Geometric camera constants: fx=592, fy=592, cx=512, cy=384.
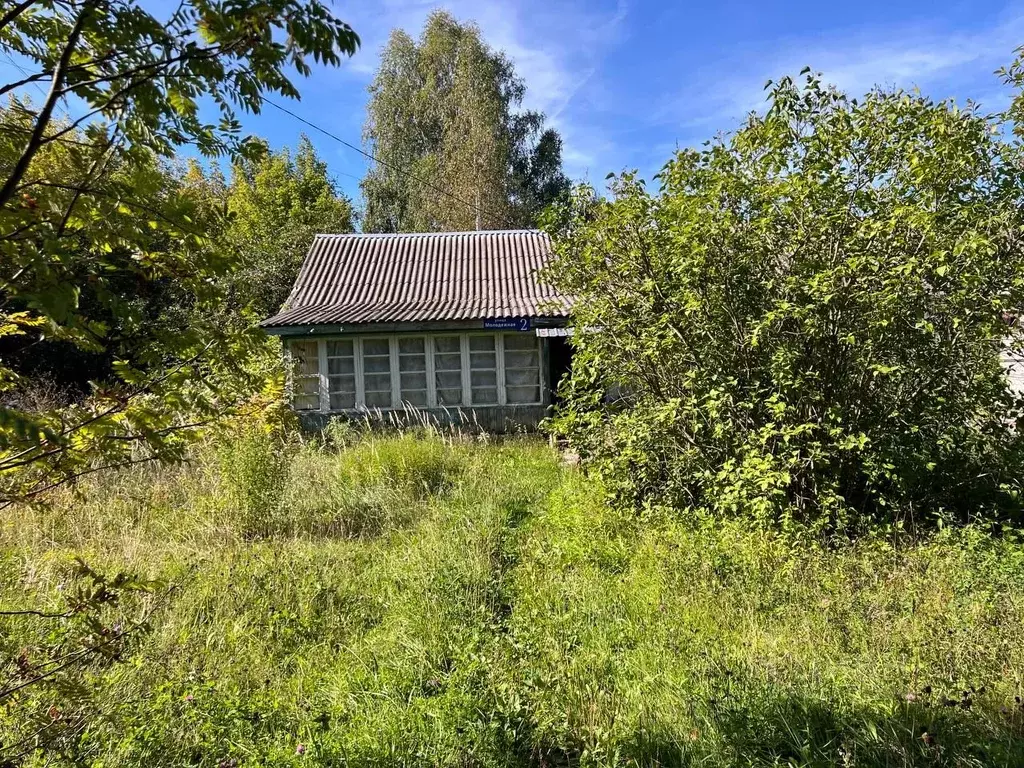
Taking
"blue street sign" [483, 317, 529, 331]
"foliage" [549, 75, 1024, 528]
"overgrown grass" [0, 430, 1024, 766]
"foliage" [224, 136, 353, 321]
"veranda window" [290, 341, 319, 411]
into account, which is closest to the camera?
"overgrown grass" [0, 430, 1024, 766]

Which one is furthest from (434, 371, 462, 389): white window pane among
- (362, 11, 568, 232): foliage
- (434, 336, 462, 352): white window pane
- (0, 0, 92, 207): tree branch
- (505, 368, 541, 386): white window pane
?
(362, 11, 568, 232): foliage

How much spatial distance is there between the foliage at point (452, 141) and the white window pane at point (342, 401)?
13.8 metres

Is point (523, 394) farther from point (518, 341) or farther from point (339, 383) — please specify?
point (339, 383)

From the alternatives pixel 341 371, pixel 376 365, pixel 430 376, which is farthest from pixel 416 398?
pixel 341 371

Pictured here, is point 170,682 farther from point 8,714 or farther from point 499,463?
point 499,463

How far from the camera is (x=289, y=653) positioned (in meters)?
3.60

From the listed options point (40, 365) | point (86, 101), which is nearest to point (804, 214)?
point (86, 101)

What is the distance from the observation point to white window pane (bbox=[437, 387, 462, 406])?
41.4 feet

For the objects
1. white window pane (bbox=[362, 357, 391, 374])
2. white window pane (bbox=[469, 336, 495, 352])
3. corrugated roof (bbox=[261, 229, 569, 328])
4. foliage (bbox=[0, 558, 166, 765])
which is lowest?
foliage (bbox=[0, 558, 166, 765])

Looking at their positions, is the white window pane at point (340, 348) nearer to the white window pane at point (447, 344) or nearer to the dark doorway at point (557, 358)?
the white window pane at point (447, 344)

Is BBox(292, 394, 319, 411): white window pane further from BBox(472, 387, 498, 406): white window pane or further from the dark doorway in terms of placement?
the dark doorway

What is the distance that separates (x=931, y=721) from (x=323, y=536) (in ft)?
16.1

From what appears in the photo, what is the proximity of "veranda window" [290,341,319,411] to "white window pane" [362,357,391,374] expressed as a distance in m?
1.03

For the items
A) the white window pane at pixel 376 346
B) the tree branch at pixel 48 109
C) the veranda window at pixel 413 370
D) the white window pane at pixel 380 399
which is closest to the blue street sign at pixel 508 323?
the veranda window at pixel 413 370
